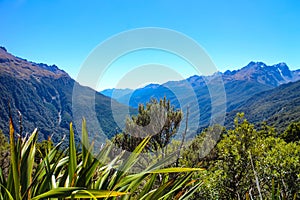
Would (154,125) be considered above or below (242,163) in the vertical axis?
above

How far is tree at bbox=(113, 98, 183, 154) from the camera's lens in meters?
11.0

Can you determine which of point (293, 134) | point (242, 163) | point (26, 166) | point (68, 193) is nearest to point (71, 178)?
point (26, 166)

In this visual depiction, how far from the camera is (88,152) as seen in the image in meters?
1.71

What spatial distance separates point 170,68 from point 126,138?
5475 mm

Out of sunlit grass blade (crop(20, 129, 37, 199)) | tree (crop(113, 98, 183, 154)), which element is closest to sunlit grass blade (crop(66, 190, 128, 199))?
sunlit grass blade (crop(20, 129, 37, 199))

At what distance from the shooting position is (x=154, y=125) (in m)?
11.6

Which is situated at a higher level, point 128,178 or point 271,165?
point 128,178

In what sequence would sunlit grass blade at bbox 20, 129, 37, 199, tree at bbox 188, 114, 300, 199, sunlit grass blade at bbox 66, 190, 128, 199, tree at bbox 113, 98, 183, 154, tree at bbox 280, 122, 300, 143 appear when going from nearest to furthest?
sunlit grass blade at bbox 66, 190, 128, 199, sunlit grass blade at bbox 20, 129, 37, 199, tree at bbox 188, 114, 300, 199, tree at bbox 113, 98, 183, 154, tree at bbox 280, 122, 300, 143

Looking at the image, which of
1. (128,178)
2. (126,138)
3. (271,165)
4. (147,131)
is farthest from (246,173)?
(128,178)

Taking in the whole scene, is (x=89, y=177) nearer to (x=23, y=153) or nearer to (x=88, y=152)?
(x=88, y=152)

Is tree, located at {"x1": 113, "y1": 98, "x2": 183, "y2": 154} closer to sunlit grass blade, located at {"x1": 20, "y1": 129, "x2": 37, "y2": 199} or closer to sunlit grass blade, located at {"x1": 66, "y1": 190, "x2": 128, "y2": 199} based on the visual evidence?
sunlit grass blade, located at {"x1": 20, "y1": 129, "x2": 37, "y2": 199}

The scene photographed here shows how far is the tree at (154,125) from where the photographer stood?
11.0 m

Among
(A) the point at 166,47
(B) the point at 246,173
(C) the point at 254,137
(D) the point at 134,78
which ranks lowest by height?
(B) the point at 246,173

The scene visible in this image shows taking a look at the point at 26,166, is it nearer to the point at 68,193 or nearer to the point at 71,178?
the point at 71,178
